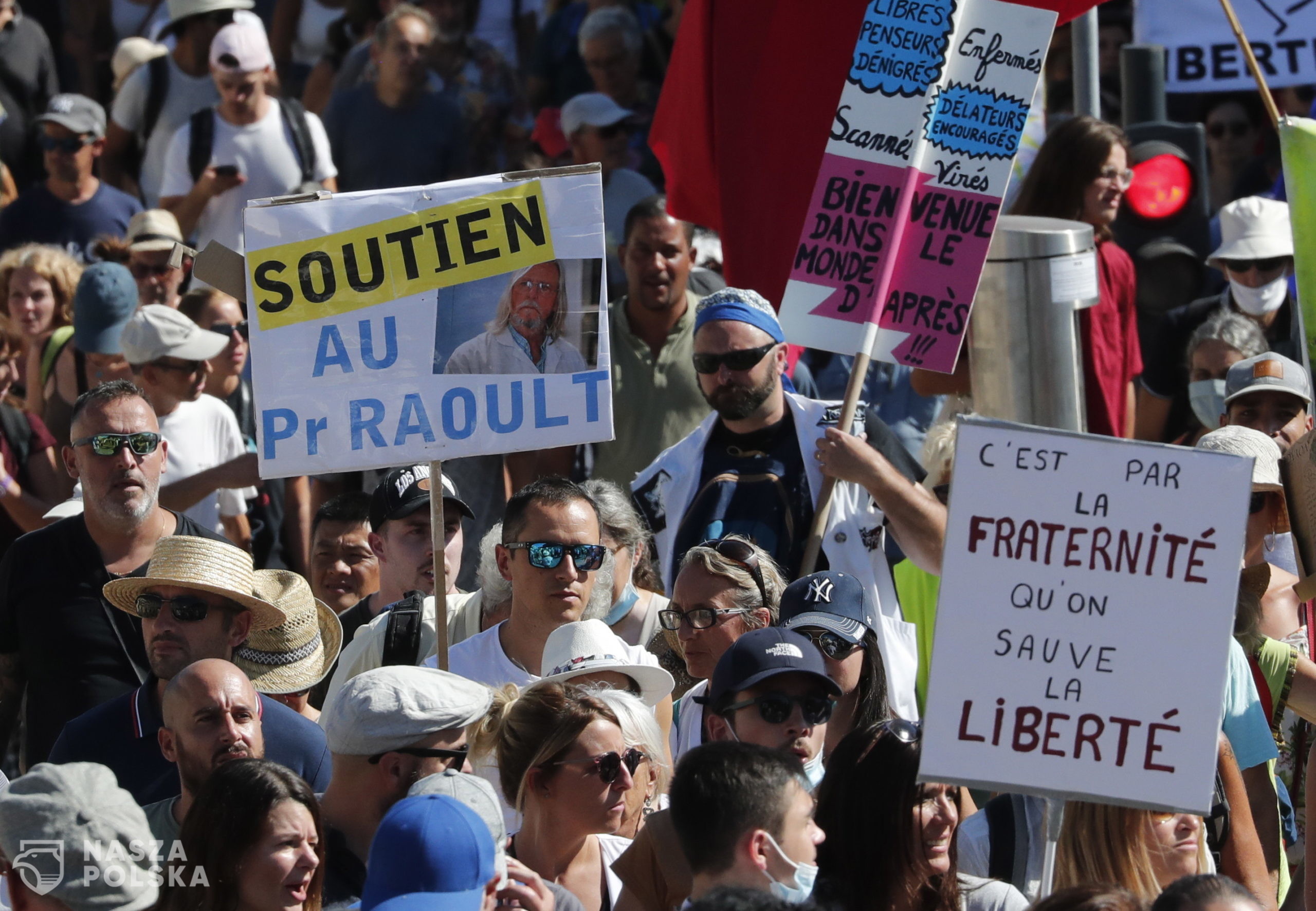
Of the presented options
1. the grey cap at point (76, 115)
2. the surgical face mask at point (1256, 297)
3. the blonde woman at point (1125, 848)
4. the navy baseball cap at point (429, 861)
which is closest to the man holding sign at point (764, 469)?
the blonde woman at point (1125, 848)

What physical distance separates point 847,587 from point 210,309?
3885mm

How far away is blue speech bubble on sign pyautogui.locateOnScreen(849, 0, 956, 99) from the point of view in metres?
6.07

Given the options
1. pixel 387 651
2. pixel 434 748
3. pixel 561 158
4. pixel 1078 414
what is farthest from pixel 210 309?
pixel 434 748

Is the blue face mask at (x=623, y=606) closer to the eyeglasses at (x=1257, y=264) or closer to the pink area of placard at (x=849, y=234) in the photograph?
the pink area of placard at (x=849, y=234)

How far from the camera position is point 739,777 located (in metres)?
3.47

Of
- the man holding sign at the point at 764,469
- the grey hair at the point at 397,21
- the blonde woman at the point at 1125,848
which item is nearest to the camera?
the blonde woman at the point at 1125,848

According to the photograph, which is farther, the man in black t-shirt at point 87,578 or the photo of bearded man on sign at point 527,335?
the man in black t-shirt at point 87,578

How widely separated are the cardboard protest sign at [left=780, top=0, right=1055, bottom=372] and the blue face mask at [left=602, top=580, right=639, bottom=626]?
101 centimetres

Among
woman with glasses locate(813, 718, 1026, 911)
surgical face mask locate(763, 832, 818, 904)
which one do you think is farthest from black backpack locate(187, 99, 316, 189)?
surgical face mask locate(763, 832, 818, 904)

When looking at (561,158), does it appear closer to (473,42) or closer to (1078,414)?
(473,42)

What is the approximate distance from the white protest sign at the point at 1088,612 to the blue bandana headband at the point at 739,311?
2.35 meters

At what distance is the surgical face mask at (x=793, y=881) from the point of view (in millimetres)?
3436

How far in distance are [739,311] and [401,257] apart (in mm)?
1244

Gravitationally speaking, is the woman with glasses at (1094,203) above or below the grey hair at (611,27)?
below
